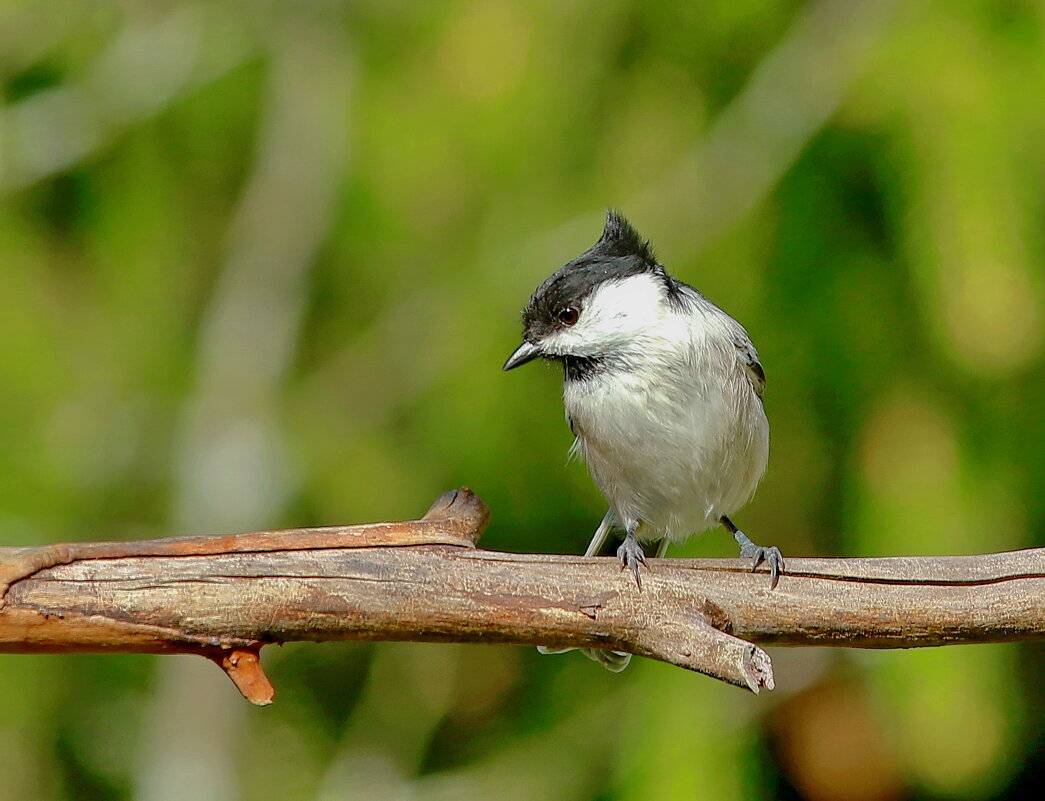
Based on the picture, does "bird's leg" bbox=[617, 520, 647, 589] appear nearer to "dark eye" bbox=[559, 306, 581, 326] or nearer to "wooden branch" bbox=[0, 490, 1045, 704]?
"wooden branch" bbox=[0, 490, 1045, 704]

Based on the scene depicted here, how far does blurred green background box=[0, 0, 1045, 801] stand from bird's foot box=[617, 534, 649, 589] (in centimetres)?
40

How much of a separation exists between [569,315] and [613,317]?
0.33 ft

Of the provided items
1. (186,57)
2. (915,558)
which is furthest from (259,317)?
(915,558)

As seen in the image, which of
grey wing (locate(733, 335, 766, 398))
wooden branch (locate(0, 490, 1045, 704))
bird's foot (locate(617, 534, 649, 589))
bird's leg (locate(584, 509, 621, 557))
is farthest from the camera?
bird's leg (locate(584, 509, 621, 557))

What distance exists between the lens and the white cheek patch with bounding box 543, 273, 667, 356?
233cm

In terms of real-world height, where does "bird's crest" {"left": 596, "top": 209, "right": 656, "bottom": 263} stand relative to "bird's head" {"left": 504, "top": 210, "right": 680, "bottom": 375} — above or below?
above

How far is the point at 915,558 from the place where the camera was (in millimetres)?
1812

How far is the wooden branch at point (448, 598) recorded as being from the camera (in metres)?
1.61

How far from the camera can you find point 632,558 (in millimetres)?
1934

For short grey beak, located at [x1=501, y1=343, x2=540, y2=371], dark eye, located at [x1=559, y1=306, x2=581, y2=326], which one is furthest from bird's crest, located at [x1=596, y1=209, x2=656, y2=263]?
short grey beak, located at [x1=501, y1=343, x2=540, y2=371]

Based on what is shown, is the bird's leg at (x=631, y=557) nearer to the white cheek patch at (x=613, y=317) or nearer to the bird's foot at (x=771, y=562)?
the bird's foot at (x=771, y=562)

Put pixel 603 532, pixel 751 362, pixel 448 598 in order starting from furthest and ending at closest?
pixel 603 532
pixel 751 362
pixel 448 598

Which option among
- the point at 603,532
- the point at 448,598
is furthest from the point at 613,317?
the point at 448,598

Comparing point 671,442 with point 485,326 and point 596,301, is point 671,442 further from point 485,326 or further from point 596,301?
point 485,326
